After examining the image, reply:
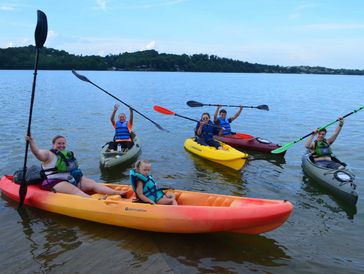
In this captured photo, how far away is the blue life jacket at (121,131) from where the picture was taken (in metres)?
10.5

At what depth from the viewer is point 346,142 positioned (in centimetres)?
1454

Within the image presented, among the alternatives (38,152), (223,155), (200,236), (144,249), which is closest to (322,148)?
(223,155)

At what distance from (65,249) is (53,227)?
2.68 feet

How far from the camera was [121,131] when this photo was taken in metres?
10.6

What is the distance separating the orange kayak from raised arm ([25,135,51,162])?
623 mm

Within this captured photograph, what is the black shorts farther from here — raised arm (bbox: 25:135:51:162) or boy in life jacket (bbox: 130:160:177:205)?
boy in life jacket (bbox: 130:160:177:205)

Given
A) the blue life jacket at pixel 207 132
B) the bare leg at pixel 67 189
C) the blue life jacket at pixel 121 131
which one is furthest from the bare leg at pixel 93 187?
the blue life jacket at pixel 207 132

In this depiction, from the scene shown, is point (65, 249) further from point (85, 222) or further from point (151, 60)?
point (151, 60)

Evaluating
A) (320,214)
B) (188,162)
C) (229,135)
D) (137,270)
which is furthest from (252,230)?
(229,135)

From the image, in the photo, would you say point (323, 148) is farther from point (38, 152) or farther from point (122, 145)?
point (38, 152)

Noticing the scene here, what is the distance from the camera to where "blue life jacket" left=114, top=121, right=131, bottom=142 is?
1053 cm

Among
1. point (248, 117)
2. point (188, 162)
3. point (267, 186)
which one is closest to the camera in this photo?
point (267, 186)

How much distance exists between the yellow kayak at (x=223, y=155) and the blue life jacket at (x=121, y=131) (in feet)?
6.68

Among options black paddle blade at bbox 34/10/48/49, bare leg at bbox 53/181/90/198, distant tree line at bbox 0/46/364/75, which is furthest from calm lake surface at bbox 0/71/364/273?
distant tree line at bbox 0/46/364/75
